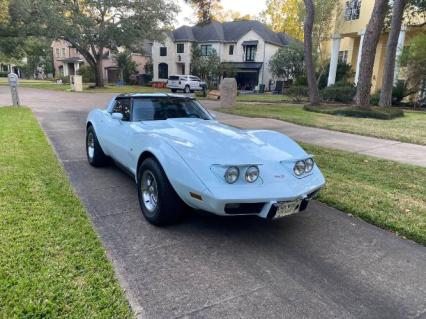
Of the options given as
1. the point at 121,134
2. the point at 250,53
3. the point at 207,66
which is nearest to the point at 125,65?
the point at 207,66

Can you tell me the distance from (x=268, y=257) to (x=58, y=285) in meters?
1.78

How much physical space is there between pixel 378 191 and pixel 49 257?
433cm

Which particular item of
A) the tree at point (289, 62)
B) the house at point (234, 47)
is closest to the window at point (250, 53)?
the house at point (234, 47)

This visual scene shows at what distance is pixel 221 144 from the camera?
11.8 feet

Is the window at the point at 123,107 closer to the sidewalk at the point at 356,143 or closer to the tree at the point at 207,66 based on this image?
the sidewalk at the point at 356,143

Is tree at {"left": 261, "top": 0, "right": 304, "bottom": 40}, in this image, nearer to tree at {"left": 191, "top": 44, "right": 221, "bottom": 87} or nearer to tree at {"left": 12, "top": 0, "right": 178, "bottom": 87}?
tree at {"left": 191, "top": 44, "right": 221, "bottom": 87}

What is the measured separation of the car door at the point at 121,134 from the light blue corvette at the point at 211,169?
14mm

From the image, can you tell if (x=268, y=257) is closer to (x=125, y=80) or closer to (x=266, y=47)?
(x=266, y=47)

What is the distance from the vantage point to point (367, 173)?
5887 millimetres

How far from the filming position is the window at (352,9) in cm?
2502

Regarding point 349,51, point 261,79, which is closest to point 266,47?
point 261,79

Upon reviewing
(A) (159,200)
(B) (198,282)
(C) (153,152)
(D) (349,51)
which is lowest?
(B) (198,282)

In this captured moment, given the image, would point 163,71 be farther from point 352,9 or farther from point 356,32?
point 356,32

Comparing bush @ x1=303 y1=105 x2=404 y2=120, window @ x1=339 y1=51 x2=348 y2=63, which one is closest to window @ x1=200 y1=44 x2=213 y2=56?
window @ x1=339 y1=51 x2=348 y2=63
